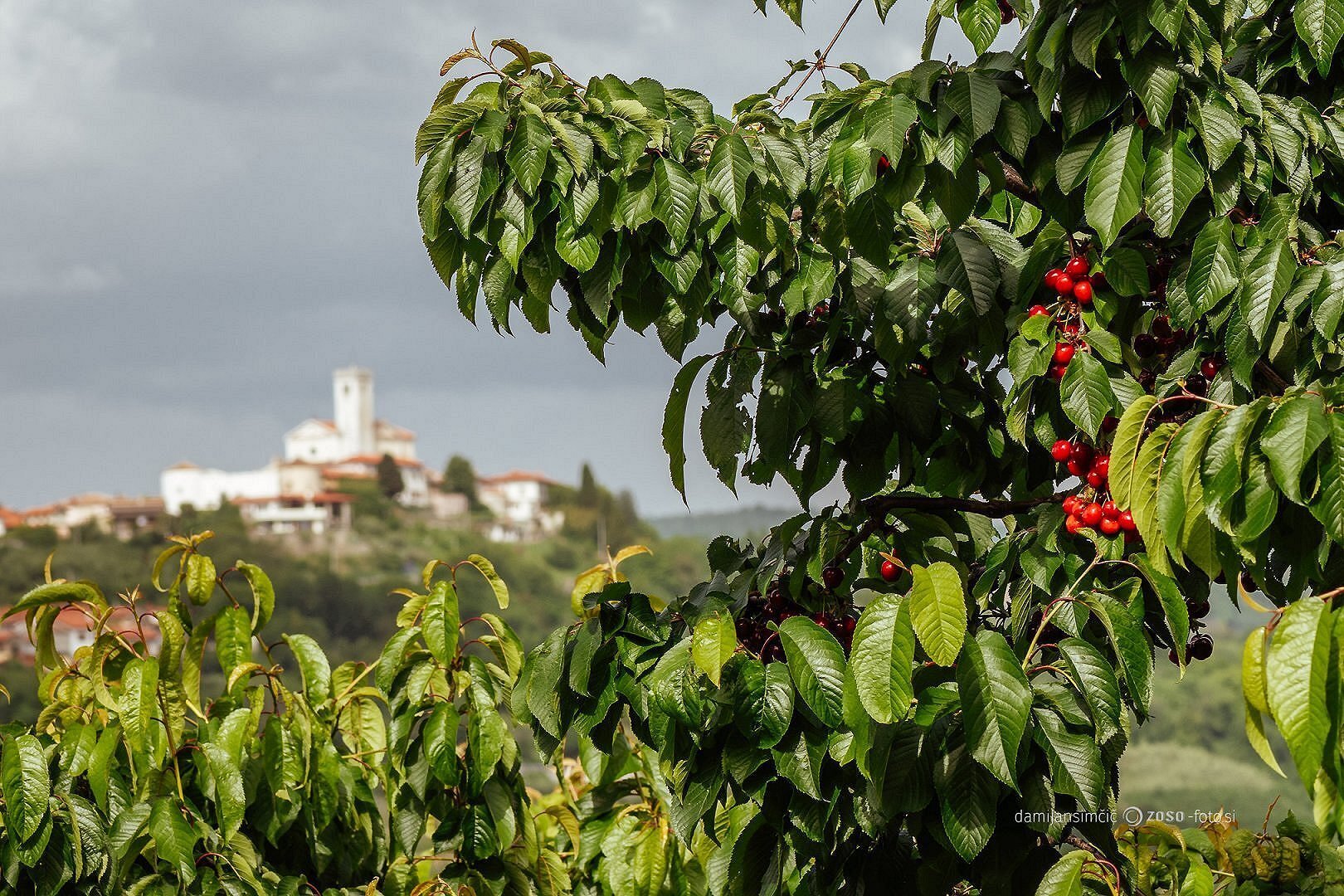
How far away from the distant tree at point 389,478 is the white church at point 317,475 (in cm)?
61

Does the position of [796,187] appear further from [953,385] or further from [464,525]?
[464,525]

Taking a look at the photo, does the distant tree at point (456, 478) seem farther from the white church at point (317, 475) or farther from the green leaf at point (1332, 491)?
the green leaf at point (1332, 491)

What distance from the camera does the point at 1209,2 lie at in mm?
1749

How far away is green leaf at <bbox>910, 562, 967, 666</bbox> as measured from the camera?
4.64 ft

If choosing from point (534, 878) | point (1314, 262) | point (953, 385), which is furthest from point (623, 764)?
point (1314, 262)

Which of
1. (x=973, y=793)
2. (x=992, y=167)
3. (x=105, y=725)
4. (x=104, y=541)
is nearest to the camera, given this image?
(x=973, y=793)

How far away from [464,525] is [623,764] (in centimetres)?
7374

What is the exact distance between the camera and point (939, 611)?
4.70 ft

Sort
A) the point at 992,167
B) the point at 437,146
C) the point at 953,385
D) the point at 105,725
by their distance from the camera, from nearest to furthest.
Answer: the point at 437,146 → the point at 992,167 → the point at 953,385 → the point at 105,725

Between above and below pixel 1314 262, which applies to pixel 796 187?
above

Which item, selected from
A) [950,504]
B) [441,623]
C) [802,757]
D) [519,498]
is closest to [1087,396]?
[950,504]

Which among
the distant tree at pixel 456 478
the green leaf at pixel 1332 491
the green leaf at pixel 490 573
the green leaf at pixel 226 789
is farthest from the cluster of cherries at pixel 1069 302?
the distant tree at pixel 456 478

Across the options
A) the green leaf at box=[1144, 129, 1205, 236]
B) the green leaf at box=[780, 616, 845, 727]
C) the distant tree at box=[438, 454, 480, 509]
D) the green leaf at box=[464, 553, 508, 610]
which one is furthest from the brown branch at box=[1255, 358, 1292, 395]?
the distant tree at box=[438, 454, 480, 509]

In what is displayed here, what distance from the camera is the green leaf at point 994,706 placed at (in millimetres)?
1396
